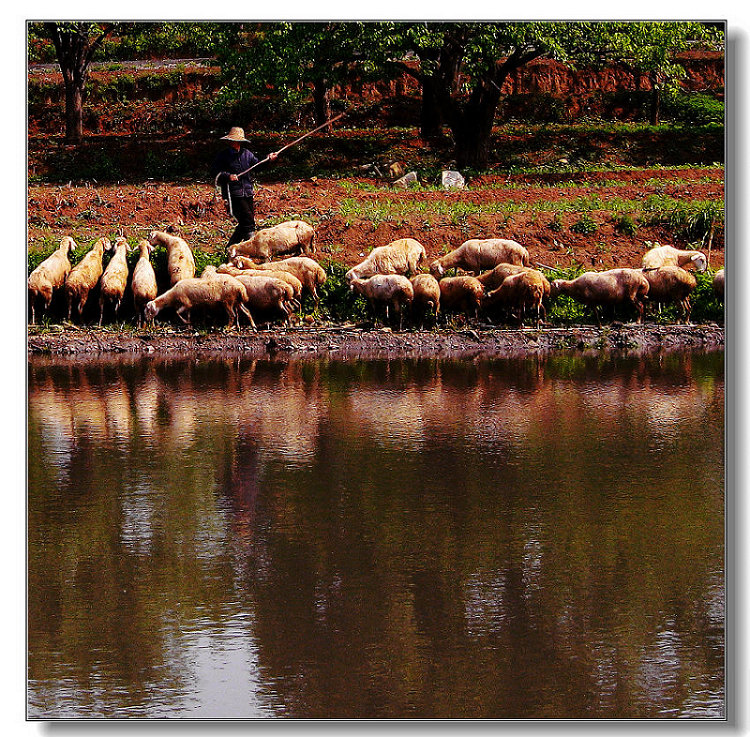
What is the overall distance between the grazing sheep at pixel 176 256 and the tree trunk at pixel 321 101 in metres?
5.69

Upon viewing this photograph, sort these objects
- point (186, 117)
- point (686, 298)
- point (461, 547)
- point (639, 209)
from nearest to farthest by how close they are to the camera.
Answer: point (461, 547) → point (686, 298) → point (639, 209) → point (186, 117)

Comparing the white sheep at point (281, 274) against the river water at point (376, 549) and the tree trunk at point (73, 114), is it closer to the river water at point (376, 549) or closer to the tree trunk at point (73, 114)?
the river water at point (376, 549)

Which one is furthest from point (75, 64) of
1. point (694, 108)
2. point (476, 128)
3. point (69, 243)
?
point (694, 108)

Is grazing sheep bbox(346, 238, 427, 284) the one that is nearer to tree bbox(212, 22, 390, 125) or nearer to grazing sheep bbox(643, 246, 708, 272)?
grazing sheep bbox(643, 246, 708, 272)

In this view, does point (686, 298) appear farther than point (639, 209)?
No

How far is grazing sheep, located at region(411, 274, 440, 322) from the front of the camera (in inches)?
423

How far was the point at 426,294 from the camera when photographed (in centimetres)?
1075

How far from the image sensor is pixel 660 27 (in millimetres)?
14320

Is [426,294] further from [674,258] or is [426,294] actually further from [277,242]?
[674,258]

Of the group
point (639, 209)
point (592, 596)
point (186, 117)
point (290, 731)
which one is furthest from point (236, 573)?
point (186, 117)

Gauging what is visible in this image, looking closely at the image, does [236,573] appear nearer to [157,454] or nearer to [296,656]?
[296,656]

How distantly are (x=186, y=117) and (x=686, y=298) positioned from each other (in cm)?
986

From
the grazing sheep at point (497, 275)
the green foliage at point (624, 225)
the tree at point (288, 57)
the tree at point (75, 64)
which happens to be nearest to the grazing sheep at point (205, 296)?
the grazing sheep at point (497, 275)

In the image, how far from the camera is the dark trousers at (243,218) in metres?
11.7
